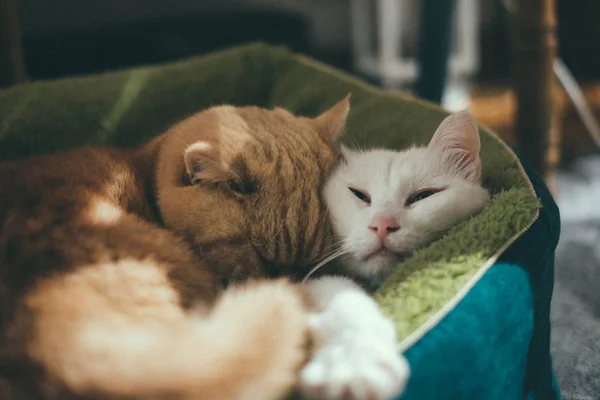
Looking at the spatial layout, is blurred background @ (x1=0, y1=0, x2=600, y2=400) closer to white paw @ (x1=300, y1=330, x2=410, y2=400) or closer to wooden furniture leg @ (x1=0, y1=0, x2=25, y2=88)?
wooden furniture leg @ (x1=0, y1=0, x2=25, y2=88)

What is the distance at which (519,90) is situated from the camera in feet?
4.91

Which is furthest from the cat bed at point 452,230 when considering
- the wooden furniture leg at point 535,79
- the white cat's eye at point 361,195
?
the wooden furniture leg at point 535,79

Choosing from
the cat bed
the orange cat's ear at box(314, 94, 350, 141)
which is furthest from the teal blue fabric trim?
the orange cat's ear at box(314, 94, 350, 141)

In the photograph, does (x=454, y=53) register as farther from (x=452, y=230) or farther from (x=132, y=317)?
(x=132, y=317)

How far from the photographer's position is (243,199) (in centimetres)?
85

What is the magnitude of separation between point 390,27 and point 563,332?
188 cm

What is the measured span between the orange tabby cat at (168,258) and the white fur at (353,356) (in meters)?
0.03

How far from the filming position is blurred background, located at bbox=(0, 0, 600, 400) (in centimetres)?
141

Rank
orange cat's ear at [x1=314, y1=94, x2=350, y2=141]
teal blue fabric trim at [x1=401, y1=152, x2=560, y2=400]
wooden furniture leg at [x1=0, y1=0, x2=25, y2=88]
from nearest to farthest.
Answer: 1. teal blue fabric trim at [x1=401, y1=152, x2=560, y2=400]
2. orange cat's ear at [x1=314, y1=94, x2=350, y2=141]
3. wooden furniture leg at [x1=0, y1=0, x2=25, y2=88]

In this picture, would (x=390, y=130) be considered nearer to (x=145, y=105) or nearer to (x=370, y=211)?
(x=370, y=211)

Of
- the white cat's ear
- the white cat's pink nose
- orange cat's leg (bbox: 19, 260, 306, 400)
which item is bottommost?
the white cat's pink nose

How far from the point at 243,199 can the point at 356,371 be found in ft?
1.21

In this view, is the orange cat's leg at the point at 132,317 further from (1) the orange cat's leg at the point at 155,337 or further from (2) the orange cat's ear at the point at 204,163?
(2) the orange cat's ear at the point at 204,163

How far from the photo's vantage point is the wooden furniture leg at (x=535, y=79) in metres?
1.41
